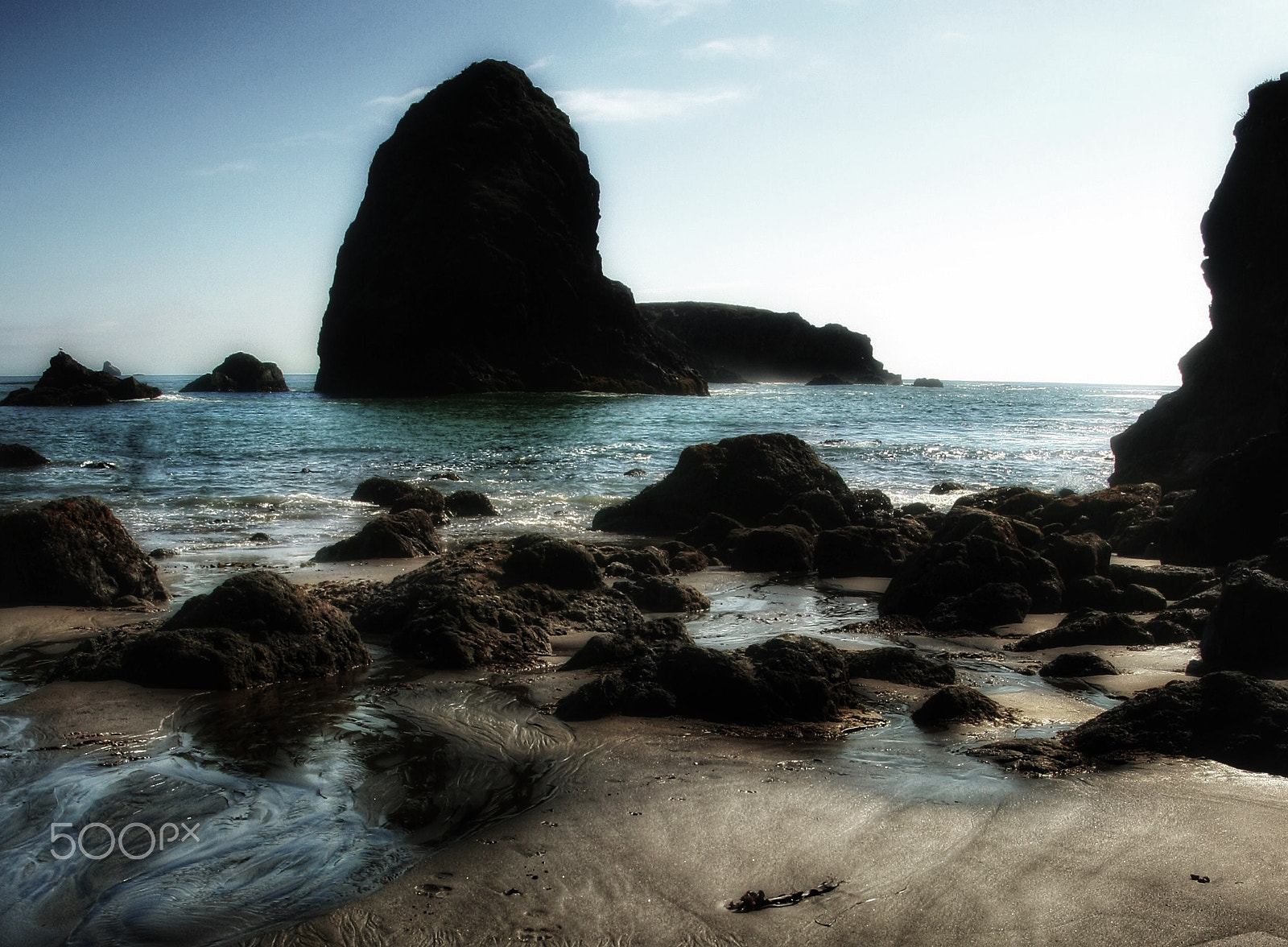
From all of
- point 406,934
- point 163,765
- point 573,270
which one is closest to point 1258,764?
point 406,934

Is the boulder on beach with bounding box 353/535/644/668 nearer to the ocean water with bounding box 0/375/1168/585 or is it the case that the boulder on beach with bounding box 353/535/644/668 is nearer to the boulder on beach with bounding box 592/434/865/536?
the ocean water with bounding box 0/375/1168/585

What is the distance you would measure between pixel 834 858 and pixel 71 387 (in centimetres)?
5619

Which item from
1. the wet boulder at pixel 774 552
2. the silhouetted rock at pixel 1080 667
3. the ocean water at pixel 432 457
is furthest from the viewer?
the ocean water at pixel 432 457

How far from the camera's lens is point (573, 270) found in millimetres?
60406

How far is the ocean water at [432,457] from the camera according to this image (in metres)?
11.4

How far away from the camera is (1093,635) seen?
532cm

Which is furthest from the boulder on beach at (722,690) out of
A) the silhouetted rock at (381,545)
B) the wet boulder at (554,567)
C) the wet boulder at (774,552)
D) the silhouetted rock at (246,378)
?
the silhouetted rock at (246,378)

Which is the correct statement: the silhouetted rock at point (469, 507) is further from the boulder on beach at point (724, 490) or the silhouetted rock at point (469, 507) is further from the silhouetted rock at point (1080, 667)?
the silhouetted rock at point (1080, 667)

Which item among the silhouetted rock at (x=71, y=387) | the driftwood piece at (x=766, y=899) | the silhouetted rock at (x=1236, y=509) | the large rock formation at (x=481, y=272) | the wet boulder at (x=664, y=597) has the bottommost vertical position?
the wet boulder at (x=664, y=597)

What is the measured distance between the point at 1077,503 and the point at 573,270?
52629 mm

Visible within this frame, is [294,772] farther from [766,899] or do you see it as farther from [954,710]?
[954,710]

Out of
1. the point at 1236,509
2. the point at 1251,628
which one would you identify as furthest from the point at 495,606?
the point at 1236,509

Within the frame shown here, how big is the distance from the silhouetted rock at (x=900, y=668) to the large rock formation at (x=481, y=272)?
5012 centimetres

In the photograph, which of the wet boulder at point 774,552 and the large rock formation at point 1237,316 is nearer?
the wet boulder at point 774,552
